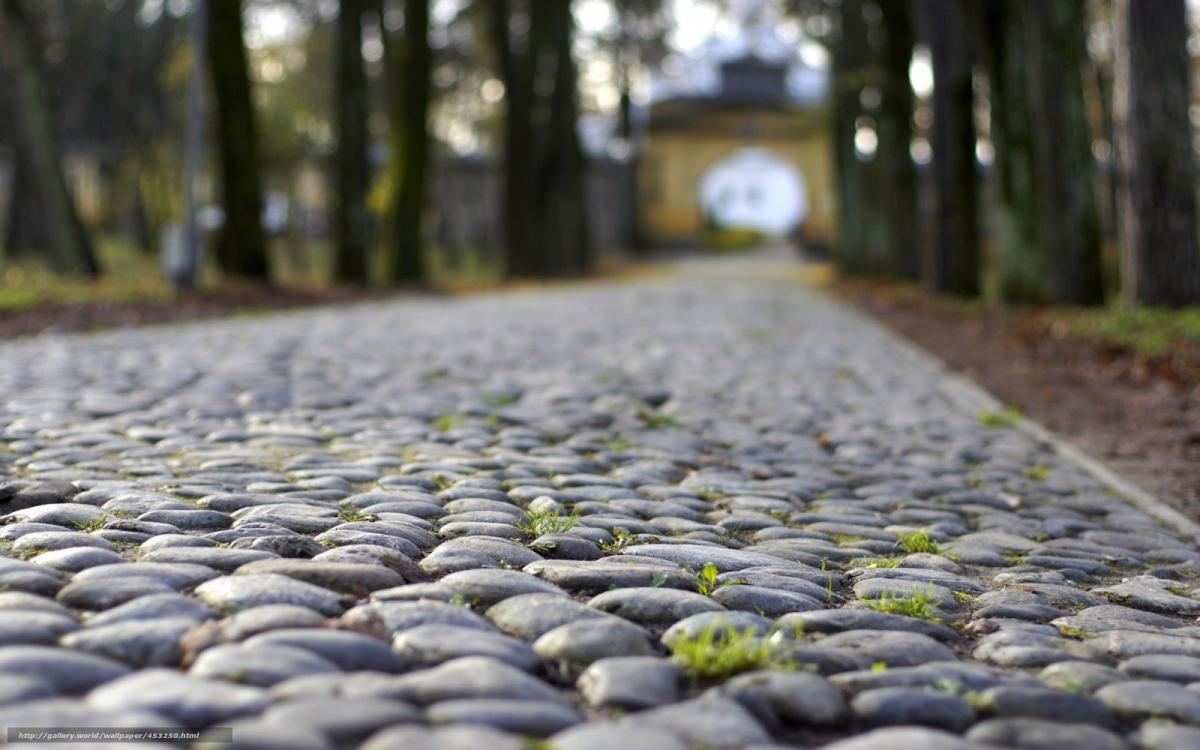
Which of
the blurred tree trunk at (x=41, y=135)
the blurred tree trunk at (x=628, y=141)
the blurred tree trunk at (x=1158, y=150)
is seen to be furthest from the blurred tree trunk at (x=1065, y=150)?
the blurred tree trunk at (x=628, y=141)

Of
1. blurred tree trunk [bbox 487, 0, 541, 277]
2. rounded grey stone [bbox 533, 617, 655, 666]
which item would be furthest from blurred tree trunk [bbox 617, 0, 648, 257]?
rounded grey stone [bbox 533, 617, 655, 666]

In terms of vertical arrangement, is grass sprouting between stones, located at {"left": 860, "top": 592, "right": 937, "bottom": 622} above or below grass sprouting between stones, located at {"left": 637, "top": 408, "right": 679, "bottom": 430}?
below

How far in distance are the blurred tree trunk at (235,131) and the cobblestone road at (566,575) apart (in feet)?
36.6

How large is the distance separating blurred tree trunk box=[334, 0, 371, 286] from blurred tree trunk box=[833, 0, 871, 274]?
33.3ft

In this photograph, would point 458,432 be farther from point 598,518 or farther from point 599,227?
point 599,227

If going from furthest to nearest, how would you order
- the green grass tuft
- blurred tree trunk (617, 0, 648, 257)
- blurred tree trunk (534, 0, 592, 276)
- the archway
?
the archway → blurred tree trunk (617, 0, 648, 257) → blurred tree trunk (534, 0, 592, 276) → the green grass tuft

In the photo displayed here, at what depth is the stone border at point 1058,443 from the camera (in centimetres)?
559

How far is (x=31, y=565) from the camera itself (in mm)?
3547

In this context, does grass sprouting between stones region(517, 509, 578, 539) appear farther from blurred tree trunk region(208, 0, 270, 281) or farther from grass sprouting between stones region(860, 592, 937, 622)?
blurred tree trunk region(208, 0, 270, 281)

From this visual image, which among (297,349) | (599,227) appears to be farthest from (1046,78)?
(599,227)

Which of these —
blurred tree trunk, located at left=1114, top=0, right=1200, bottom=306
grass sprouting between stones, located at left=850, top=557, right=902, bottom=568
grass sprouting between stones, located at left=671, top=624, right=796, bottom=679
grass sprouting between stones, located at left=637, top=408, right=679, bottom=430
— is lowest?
grass sprouting between stones, located at left=850, top=557, right=902, bottom=568

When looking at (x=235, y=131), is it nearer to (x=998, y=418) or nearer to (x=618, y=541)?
(x=998, y=418)

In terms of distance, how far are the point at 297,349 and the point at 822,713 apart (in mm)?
8752

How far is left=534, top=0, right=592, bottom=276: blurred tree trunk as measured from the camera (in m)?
30.1
